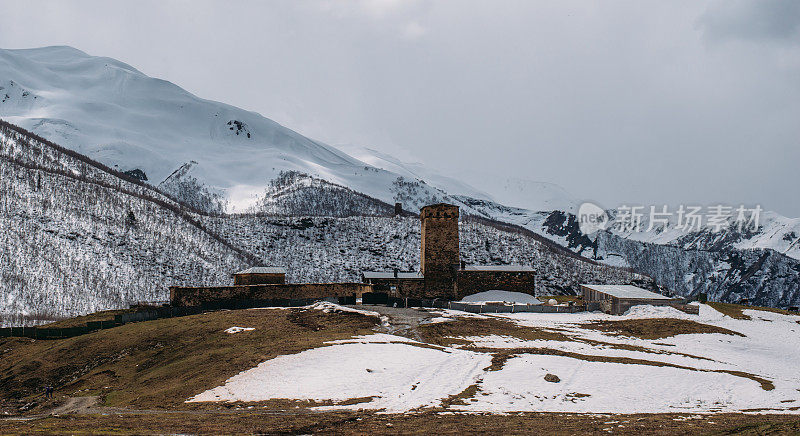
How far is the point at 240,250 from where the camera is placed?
128500 millimetres

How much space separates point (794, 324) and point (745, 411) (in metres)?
43.5

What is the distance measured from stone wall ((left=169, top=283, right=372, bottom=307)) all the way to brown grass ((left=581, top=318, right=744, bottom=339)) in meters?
26.2

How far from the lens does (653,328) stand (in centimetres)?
4750

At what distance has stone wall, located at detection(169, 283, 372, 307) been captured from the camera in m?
56.6

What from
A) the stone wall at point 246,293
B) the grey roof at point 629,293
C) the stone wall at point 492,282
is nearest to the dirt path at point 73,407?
the stone wall at point 246,293

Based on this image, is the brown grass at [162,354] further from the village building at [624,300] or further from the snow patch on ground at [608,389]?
the village building at [624,300]

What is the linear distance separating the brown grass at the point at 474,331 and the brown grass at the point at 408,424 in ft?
56.9


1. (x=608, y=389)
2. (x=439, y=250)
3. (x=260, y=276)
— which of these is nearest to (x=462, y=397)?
(x=608, y=389)

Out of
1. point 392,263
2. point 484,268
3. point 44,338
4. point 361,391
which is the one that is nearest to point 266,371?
point 361,391

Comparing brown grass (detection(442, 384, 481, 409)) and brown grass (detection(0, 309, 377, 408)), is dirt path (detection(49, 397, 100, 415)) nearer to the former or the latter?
brown grass (detection(0, 309, 377, 408))

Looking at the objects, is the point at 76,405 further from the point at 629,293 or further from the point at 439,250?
the point at 629,293

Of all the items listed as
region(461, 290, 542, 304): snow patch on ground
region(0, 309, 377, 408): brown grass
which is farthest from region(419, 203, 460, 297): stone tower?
region(0, 309, 377, 408): brown grass

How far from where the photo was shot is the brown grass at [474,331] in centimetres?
4019

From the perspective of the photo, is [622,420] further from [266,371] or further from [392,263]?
[392,263]
